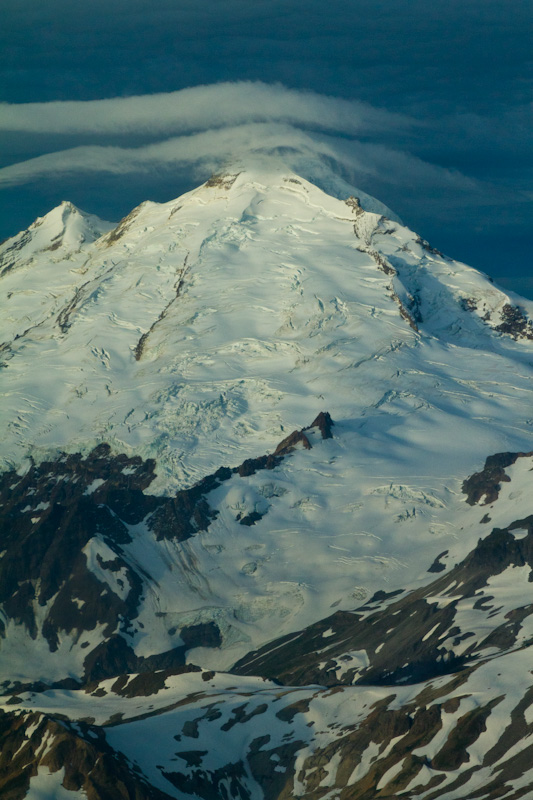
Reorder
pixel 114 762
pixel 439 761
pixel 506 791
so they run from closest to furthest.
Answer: pixel 506 791
pixel 439 761
pixel 114 762

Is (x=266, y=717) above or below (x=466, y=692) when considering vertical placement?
below

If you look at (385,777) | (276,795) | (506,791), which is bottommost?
(276,795)

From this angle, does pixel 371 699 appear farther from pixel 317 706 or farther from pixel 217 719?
pixel 217 719

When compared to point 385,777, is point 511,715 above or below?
above

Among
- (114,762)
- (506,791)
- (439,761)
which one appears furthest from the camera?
(114,762)

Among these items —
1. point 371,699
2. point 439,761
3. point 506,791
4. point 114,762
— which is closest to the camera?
point 506,791

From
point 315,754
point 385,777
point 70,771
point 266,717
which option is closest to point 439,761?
point 385,777

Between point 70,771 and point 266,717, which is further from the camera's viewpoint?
point 266,717

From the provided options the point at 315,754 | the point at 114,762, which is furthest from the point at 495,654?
the point at 114,762

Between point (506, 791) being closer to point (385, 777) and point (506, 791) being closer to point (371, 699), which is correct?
point (385, 777)
